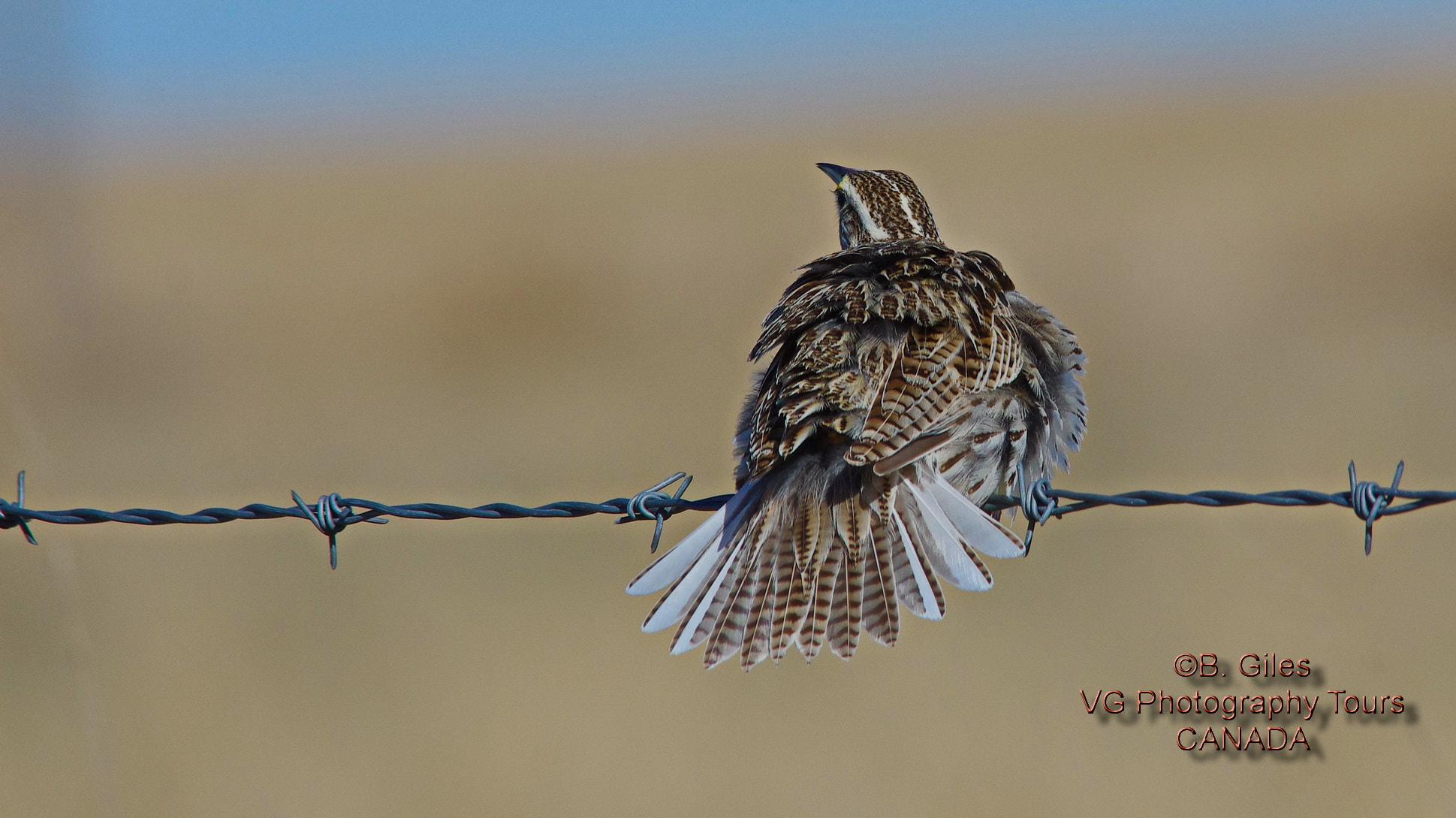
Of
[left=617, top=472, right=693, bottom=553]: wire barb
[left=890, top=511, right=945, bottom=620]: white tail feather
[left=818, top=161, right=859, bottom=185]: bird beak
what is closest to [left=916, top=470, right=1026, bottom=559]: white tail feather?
[left=890, top=511, right=945, bottom=620]: white tail feather

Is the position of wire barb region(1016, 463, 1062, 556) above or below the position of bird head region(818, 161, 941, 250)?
below

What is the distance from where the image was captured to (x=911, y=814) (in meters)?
7.13

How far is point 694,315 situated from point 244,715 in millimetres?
9922

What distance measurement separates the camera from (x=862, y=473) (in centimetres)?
458

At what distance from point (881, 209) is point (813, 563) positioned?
8.55 feet

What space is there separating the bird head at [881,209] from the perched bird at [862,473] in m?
1.61

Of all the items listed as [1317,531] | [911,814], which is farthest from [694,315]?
[911,814]

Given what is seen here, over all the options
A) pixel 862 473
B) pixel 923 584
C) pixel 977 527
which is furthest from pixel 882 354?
pixel 923 584

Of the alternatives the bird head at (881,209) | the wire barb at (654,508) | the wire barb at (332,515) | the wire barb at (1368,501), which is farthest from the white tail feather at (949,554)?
the bird head at (881,209)

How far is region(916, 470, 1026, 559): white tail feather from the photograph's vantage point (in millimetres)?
4199

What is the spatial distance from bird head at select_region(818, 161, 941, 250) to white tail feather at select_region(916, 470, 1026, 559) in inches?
87.1

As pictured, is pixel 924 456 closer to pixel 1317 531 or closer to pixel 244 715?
pixel 244 715

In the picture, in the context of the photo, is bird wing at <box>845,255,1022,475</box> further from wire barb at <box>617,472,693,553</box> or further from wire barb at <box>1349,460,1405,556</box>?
wire barb at <box>1349,460,1405,556</box>

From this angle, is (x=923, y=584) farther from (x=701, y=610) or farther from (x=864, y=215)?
(x=864, y=215)
